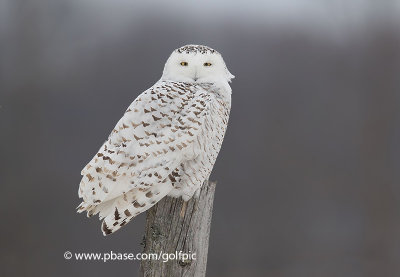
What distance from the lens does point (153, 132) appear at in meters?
1.58

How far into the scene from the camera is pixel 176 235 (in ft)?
5.28

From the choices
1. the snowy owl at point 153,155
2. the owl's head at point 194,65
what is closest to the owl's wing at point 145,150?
the snowy owl at point 153,155

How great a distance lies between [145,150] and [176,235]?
0.27 meters

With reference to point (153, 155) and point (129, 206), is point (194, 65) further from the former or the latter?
point (129, 206)

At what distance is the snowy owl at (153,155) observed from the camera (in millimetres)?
1537

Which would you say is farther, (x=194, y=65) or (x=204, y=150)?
(x=194, y=65)

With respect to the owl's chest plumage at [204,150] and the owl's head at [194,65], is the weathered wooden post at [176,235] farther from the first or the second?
the owl's head at [194,65]

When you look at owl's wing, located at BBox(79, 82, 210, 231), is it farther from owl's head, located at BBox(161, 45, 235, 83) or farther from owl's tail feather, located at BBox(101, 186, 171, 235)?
owl's head, located at BBox(161, 45, 235, 83)

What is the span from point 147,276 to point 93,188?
0.31 metres

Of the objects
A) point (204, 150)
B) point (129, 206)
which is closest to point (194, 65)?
point (204, 150)

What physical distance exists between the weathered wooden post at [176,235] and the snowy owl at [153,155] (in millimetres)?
43

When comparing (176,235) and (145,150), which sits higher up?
(145,150)

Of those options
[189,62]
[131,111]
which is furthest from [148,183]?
[189,62]

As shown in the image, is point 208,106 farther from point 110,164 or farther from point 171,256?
point 171,256
